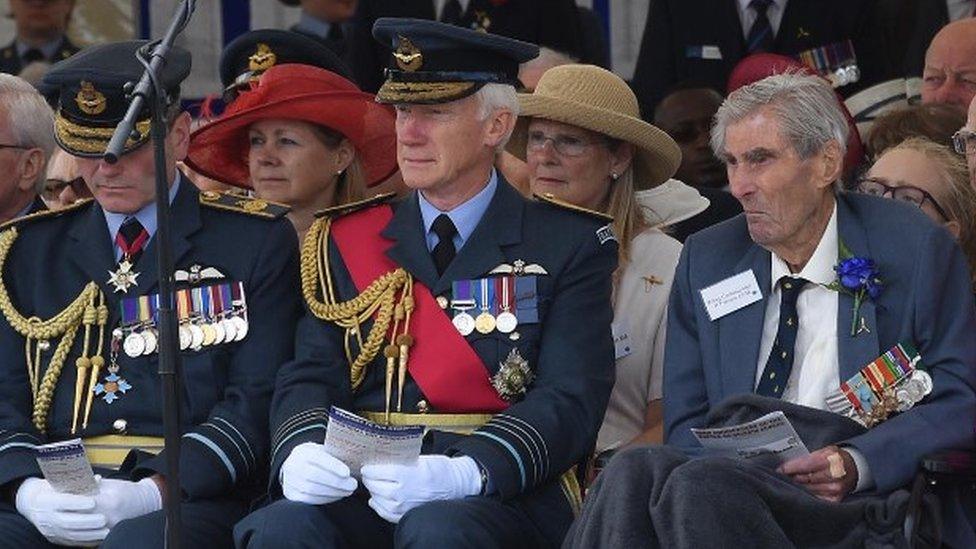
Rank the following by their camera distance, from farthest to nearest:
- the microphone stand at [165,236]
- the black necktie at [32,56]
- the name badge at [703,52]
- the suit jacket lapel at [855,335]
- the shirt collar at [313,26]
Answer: the black necktie at [32,56] < the shirt collar at [313,26] < the name badge at [703,52] < the suit jacket lapel at [855,335] < the microphone stand at [165,236]

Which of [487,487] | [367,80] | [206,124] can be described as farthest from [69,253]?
[367,80]

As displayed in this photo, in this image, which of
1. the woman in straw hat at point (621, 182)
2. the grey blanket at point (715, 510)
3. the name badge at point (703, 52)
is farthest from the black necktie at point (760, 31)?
the grey blanket at point (715, 510)

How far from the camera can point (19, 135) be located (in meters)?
7.19

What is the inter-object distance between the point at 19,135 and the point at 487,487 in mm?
2169

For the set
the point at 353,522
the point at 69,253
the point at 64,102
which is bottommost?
the point at 353,522

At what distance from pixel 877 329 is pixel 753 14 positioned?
329 centimetres

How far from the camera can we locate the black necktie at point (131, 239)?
6461mm

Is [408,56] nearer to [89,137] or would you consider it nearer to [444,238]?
[444,238]

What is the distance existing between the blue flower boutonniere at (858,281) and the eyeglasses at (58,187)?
9.57 feet

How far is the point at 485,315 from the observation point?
6.16 metres

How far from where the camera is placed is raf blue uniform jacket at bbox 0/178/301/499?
619cm

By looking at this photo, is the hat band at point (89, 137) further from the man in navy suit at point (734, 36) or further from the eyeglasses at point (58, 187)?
the man in navy suit at point (734, 36)

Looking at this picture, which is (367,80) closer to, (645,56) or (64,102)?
(645,56)

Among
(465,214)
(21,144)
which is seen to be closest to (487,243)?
(465,214)
